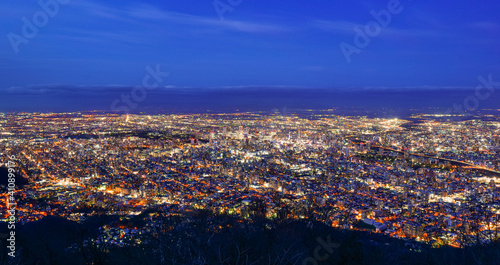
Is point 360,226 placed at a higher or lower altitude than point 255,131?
lower

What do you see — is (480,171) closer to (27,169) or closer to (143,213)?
(143,213)

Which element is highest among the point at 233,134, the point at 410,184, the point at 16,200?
the point at 233,134

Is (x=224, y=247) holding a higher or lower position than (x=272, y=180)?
higher

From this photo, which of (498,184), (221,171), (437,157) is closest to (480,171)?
(498,184)

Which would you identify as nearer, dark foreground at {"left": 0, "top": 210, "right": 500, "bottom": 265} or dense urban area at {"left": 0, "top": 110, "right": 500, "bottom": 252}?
dark foreground at {"left": 0, "top": 210, "right": 500, "bottom": 265}

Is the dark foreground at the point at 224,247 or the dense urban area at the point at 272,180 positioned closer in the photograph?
the dark foreground at the point at 224,247

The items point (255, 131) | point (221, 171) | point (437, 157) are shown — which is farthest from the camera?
point (255, 131)

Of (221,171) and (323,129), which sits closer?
(221,171)

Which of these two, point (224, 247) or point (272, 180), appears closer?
point (224, 247)
